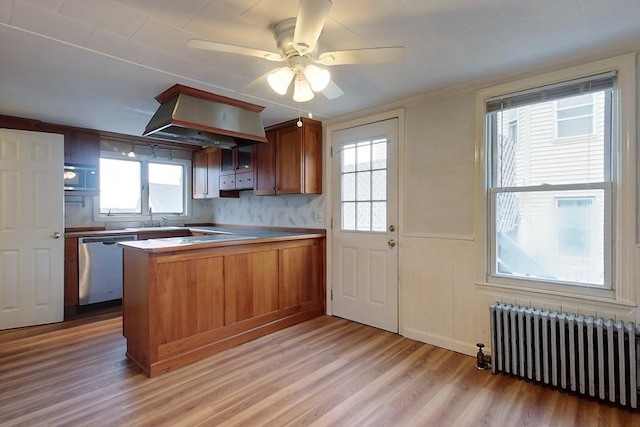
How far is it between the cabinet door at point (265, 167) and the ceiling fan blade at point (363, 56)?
2.38 metres

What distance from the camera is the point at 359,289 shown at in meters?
3.62

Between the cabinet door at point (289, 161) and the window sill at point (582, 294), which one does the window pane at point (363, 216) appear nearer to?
the cabinet door at point (289, 161)

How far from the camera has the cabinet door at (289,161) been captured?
3766 mm

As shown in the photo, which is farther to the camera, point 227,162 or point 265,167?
point 227,162

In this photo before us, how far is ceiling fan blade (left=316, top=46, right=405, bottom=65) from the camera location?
1656mm

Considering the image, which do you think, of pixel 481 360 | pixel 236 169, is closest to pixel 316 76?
pixel 481 360

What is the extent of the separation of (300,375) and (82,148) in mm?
3979

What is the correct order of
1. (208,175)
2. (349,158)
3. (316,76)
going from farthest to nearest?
(208,175) → (349,158) → (316,76)

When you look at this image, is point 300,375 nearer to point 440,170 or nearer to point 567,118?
point 440,170

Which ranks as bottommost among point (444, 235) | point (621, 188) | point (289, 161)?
point (444, 235)

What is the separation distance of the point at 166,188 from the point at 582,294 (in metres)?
5.32

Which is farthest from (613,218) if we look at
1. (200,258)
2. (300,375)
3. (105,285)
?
(105,285)

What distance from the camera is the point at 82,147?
168 inches

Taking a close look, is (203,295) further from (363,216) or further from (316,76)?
(316,76)
